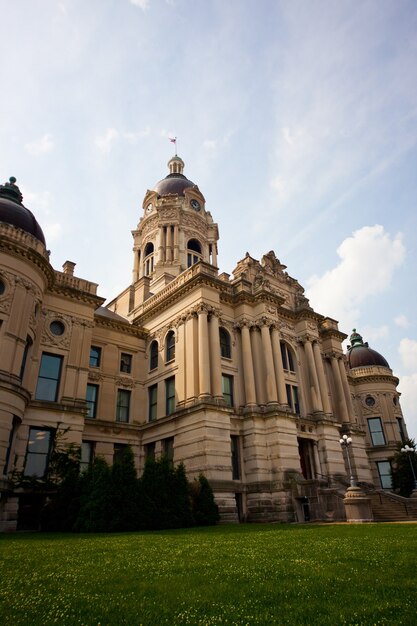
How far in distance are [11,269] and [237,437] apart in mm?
19708

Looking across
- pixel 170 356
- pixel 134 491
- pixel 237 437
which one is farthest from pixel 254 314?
pixel 134 491

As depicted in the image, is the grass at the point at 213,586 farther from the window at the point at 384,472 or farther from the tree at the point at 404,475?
the window at the point at 384,472

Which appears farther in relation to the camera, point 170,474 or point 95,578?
point 170,474

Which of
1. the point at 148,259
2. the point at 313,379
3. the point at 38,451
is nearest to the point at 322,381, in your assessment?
the point at 313,379

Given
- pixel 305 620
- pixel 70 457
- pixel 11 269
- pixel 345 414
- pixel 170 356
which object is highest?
pixel 11 269

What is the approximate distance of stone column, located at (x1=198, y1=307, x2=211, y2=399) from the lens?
Result: 28.9m

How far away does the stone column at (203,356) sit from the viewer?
2894 cm

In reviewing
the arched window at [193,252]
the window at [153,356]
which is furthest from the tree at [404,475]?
the arched window at [193,252]

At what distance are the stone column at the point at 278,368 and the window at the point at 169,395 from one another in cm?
845

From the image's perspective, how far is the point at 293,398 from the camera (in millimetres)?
36188

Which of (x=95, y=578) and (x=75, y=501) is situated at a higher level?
(x=75, y=501)

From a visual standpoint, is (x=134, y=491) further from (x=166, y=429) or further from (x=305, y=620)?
(x=305, y=620)

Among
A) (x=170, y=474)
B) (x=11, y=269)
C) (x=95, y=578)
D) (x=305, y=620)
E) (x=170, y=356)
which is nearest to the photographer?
(x=305, y=620)

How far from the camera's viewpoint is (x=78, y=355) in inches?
1178
